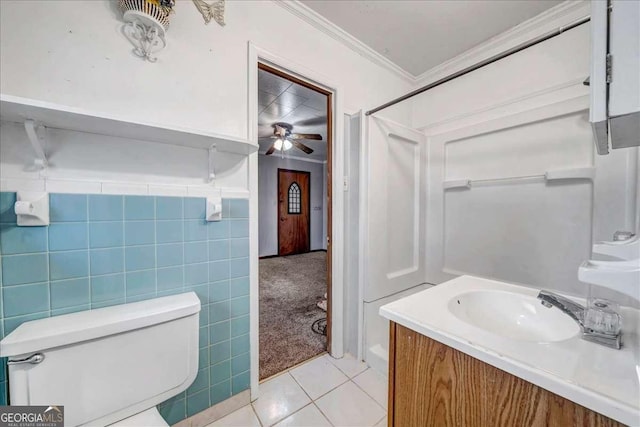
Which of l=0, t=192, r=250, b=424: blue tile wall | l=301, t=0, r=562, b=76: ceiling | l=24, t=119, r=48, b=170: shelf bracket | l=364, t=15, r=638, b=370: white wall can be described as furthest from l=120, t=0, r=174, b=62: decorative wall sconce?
l=364, t=15, r=638, b=370: white wall

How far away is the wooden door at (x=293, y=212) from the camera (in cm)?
566

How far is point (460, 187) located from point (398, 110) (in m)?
0.94

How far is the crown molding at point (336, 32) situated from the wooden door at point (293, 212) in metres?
3.81

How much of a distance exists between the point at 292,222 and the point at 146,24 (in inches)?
195

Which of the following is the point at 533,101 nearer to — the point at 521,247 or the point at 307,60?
the point at 521,247

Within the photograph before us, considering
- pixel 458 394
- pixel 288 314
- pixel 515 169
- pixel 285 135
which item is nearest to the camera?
pixel 458 394

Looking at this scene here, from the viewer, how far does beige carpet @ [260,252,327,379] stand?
186 cm

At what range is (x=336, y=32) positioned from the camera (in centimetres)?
175

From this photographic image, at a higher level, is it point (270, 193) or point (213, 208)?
point (270, 193)

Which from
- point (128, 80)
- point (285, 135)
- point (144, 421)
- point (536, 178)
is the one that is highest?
point (285, 135)

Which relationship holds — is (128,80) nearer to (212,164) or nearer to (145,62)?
(145,62)

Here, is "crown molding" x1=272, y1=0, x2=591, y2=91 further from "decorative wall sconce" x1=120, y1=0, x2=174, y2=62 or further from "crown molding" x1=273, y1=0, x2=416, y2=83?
"decorative wall sconce" x1=120, y1=0, x2=174, y2=62

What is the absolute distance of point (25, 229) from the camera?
883 millimetres

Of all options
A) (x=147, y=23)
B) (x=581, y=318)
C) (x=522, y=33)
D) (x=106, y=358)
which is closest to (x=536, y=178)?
(x=522, y=33)
